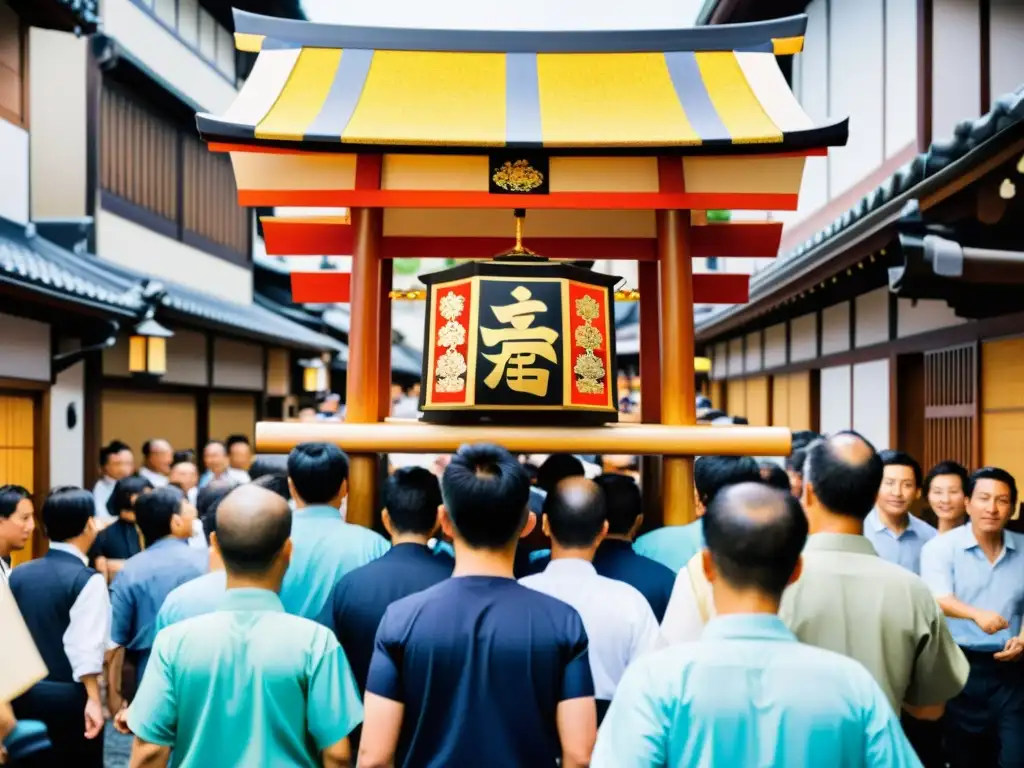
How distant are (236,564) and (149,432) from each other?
1180 cm

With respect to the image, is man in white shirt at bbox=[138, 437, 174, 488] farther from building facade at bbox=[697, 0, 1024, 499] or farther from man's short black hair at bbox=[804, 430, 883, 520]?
man's short black hair at bbox=[804, 430, 883, 520]

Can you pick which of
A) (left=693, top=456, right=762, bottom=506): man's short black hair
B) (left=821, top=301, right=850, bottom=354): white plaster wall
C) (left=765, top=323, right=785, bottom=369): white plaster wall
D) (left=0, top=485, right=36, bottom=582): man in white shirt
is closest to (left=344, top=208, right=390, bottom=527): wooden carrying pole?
(left=693, top=456, right=762, bottom=506): man's short black hair

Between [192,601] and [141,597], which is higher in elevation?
[192,601]

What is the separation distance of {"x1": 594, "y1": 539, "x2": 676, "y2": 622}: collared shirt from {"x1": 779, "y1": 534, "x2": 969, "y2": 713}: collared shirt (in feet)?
3.13

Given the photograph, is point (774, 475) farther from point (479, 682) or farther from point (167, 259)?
point (167, 259)

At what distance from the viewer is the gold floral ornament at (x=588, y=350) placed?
4.54 m

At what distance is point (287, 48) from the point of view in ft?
16.7

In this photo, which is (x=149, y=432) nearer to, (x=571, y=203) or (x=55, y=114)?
(x=55, y=114)

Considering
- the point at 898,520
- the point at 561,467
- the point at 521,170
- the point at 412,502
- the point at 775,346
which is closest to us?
the point at 412,502

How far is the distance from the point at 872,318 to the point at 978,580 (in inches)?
214

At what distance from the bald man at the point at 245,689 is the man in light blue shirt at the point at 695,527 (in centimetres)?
186

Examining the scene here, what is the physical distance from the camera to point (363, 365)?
4.88 metres

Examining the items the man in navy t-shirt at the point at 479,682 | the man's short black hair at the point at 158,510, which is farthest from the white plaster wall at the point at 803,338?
the man in navy t-shirt at the point at 479,682

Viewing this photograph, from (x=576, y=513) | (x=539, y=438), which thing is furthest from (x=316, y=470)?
(x=576, y=513)
